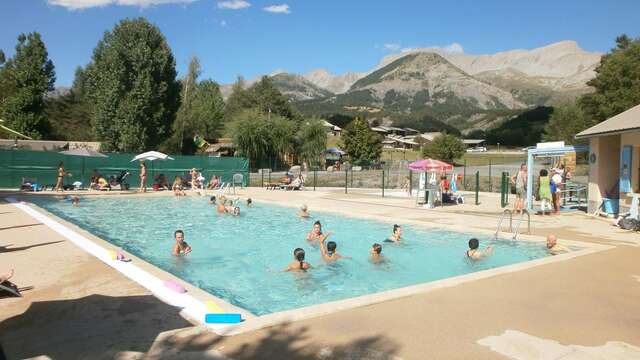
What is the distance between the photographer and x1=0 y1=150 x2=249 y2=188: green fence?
83.9 ft

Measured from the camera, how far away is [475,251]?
11234 mm

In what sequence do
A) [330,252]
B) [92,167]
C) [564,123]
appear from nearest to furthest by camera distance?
[330,252], [92,167], [564,123]

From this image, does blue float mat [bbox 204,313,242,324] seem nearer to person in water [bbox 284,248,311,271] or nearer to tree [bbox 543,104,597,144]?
person in water [bbox 284,248,311,271]

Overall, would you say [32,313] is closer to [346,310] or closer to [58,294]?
[58,294]

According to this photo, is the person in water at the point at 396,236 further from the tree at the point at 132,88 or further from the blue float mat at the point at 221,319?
the tree at the point at 132,88

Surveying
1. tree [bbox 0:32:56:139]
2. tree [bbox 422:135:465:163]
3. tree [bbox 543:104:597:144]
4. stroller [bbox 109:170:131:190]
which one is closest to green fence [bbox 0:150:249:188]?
stroller [bbox 109:170:131:190]

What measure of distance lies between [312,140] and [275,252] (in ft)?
146

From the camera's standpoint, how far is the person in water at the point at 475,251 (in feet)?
35.9

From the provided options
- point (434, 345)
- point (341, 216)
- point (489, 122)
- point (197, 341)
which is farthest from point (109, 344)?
point (489, 122)

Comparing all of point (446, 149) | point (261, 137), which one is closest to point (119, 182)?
point (261, 137)

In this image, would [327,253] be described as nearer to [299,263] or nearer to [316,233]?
[316,233]

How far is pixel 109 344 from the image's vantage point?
4.57 m

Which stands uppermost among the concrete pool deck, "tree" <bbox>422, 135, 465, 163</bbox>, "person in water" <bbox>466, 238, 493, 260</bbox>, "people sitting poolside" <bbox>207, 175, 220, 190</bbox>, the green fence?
"tree" <bbox>422, 135, 465, 163</bbox>

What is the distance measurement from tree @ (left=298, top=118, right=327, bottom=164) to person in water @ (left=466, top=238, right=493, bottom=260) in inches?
1779
